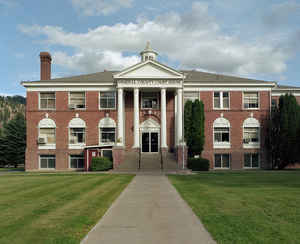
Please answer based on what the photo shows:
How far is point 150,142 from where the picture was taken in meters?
Result: 36.7

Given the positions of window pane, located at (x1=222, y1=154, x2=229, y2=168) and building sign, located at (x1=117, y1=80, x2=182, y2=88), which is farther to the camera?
window pane, located at (x1=222, y1=154, x2=229, y2=168)

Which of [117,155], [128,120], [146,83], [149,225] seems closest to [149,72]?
[146,83]

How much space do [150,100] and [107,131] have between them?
6.52m

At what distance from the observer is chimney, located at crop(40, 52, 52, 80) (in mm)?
40188

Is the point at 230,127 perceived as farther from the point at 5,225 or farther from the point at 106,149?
the point at 5,225

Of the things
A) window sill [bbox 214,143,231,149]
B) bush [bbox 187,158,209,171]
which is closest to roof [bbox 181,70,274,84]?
window sill [bbox 214,143,231,149]

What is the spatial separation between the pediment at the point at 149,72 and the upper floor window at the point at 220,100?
20.0ft

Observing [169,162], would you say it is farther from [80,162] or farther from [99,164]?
[80,162]


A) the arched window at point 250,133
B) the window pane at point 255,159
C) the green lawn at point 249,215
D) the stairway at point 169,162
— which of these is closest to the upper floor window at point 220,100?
the arched window at point 250,133

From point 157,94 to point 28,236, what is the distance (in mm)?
31180

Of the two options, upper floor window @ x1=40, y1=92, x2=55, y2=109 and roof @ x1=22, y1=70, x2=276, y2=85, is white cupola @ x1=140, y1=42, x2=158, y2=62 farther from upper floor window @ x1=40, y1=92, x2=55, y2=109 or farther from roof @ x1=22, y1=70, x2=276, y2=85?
upper floor window @ x1=40, y1=92, x2=55, y2=109

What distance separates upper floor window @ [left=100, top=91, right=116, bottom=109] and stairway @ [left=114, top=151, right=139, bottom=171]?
6.40 meters

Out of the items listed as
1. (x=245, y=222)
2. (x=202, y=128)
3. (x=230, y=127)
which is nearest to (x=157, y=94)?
(x=202, y=128)

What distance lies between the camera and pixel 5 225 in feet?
25.9
